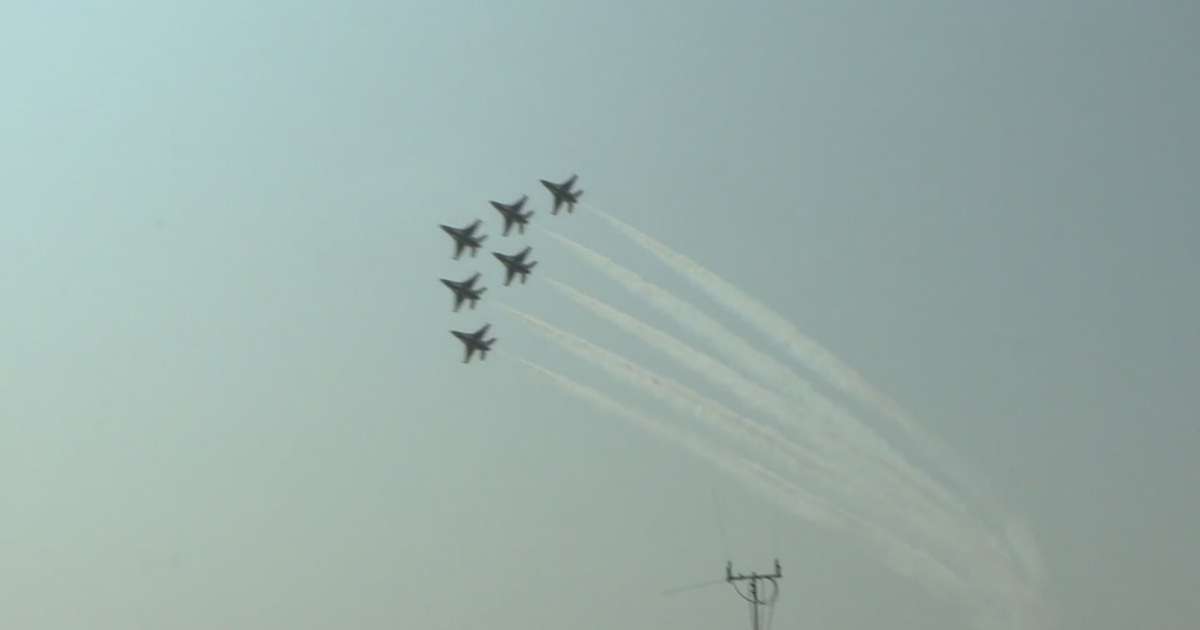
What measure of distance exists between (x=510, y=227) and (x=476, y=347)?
659cm

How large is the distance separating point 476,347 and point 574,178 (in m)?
10.3

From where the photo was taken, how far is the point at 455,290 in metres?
89.2

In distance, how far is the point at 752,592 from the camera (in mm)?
75562

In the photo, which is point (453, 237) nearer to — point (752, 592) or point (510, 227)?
point (510, 227)

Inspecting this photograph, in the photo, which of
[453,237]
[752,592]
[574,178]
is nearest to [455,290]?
[453,237]

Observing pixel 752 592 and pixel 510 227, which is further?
pixel 510 227

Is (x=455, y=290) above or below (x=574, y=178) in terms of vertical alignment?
below

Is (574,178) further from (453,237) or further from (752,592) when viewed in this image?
(752,592)

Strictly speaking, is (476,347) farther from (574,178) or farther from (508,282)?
(574,178)

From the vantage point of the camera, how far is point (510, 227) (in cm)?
8875

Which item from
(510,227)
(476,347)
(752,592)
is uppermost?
(510,227)

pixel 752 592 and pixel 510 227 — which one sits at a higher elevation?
pixel 510 227

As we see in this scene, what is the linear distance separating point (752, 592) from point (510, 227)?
24531mm

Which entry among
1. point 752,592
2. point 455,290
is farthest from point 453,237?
point 752,592
